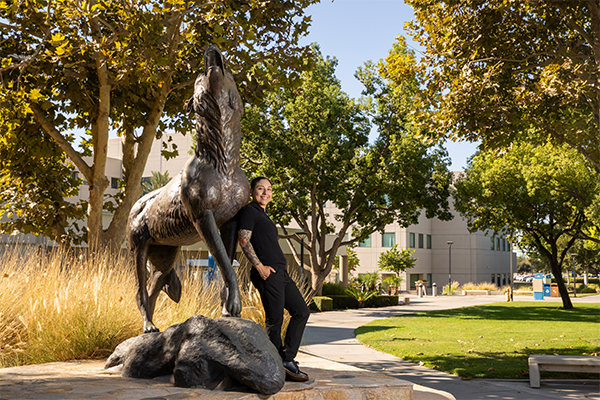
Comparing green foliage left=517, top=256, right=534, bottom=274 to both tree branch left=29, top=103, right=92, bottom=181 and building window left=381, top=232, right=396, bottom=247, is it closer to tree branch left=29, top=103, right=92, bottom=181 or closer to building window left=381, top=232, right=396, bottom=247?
building window left=381, top=232, right=396, bottom=247

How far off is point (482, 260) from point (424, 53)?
51.3 metres

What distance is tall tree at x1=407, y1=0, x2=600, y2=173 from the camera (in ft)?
30.6

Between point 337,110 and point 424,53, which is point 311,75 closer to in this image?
point 337,110

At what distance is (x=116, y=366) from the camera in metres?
5.02

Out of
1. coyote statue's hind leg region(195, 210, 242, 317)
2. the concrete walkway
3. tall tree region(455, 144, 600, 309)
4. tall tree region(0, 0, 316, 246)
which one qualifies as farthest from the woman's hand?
tall tree region(455, 144, 600, 309)

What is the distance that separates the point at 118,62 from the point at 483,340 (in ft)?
36.4

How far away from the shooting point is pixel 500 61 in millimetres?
9977

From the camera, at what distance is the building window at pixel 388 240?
5162 cm

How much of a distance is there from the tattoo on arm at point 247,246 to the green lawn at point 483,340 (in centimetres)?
585

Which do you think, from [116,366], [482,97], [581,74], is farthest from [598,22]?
[116,366]

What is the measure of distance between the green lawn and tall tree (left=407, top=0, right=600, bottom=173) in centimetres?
448

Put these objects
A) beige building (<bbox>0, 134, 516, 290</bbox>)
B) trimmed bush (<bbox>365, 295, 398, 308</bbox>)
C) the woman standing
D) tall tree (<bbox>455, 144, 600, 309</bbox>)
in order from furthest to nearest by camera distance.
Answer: beige building (<bbox>0, 134, 516, 290</bbox>), trimmed bush (<bbox>365, 295, 398, 308</bbox>), tall tree (<bbox>455, 144, 600, 309</bbox>), the woman standing

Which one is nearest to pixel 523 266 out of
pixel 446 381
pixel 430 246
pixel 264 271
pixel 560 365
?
pixel 430 246

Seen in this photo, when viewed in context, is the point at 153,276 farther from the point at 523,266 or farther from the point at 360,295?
the point at 523,266
